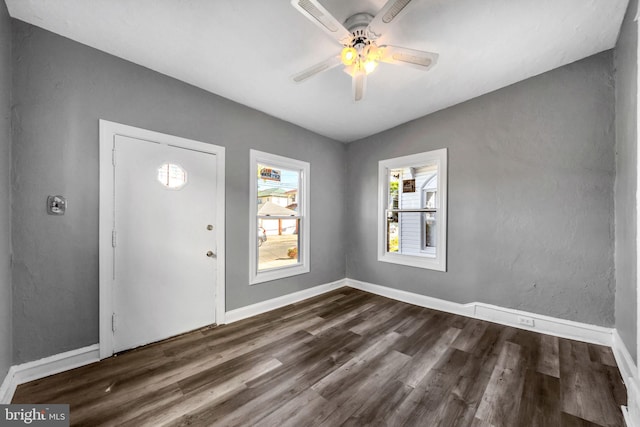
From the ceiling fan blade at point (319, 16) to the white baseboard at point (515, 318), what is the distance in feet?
10.3

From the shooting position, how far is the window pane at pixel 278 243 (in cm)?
318

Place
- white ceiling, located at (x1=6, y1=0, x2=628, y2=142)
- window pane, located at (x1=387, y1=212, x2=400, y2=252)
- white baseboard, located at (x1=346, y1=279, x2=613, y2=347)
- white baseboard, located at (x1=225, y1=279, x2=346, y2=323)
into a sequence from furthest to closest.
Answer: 1. window pane, located at (x1=387, y1=212, x2=400, y2=252)
2. white baseboard, located at (x1=225, y1=279, x2=346, y2=323)
3. white baseboard, located at (x1=346, y1=279, x2=613, y2=347)
4. white ceiling, located at (x1=6, y1=0, x2=628, y2=142)

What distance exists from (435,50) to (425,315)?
2830 millimetres

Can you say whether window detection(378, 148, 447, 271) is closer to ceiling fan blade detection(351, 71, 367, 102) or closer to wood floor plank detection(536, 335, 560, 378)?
wood floor plank detection(536, 335, 560, 378)

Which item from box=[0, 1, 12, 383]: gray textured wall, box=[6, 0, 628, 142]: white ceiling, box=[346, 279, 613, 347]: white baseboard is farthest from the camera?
box=[346, 279, 613, 347]: white baseboard

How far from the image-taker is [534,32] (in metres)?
1.88

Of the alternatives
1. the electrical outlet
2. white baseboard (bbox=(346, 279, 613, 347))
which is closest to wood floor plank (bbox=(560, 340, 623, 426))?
white baseboard (bbox=(346, 279, 613, 347))

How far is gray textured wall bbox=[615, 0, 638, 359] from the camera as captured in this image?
165cm

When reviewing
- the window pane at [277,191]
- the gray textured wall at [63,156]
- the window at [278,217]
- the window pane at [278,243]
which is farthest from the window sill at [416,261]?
the gray textured wall at [63,156]

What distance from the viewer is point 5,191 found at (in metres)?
1.56

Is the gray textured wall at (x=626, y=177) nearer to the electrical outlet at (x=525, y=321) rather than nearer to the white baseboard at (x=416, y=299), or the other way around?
the electrical outlet at (x=525, y=321)

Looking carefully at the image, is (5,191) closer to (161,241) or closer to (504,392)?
(161,241)

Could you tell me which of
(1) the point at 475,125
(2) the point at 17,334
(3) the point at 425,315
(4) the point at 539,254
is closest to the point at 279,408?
(2) the point at 17,334

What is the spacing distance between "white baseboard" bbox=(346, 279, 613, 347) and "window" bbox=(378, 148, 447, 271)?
468mm
